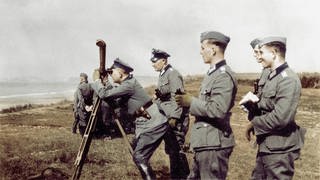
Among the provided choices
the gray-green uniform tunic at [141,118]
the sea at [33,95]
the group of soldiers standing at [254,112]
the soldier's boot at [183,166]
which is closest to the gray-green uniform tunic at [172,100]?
the soldier's boot at [183,166]

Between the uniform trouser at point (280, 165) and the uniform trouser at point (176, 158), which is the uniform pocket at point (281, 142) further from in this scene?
the uniform trouser at point (176, 158)

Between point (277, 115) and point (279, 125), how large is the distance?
0.12 metres

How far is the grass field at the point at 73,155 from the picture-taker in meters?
8.45

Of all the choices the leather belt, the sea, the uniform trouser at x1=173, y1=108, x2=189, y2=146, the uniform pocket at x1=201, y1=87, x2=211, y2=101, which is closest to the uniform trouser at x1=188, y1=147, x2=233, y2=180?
the uniform pocket at x1=201, y1=87, x2=211, y2=101

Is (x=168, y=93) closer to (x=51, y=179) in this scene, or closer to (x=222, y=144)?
(x=51, y=179)

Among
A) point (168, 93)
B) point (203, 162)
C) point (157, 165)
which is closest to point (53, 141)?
point (157, 165)

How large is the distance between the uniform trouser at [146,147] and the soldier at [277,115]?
6.44 feet

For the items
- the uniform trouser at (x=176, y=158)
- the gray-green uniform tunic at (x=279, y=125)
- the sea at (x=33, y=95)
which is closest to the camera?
the gray-green uniform tunic at (x=279, y=125)

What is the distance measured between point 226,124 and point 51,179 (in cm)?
373

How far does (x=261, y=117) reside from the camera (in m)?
→ 5.17

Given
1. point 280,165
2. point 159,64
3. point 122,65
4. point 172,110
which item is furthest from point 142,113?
point 280,165

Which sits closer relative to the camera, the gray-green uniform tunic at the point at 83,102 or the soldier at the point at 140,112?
the soldier at the point at 140,112

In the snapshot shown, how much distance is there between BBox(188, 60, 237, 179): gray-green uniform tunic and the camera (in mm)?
5047

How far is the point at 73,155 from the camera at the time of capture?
9633 mm
